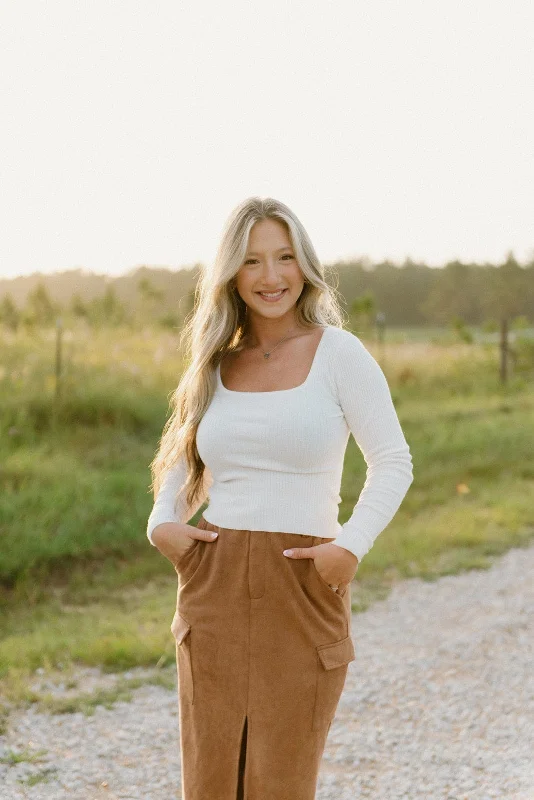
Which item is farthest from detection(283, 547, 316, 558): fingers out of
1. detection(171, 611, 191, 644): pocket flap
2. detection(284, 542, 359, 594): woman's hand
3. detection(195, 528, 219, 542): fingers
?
detection(171, 611, 191, 644): pocket flap

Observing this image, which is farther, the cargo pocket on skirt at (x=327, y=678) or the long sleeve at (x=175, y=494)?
the long sleeve at (x=175, y=494)

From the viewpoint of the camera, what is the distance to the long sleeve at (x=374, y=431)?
2.18 m

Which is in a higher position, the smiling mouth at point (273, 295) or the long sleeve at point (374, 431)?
the smiling mouth at point (273, 295)

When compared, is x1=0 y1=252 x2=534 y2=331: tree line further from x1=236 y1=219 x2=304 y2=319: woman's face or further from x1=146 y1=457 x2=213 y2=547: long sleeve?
x1=146 y1=457 x2=213 y2=547: long sleeve

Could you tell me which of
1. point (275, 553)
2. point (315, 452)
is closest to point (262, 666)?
point (275, 553)

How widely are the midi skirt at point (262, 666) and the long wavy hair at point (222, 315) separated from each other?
333mm

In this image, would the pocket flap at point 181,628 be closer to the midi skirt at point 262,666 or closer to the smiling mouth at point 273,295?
the midi skirt at point 262,666

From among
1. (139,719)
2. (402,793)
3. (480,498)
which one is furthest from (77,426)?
(402,793)

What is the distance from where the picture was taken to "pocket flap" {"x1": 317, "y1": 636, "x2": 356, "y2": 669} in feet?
7.04

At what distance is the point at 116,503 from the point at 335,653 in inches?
233

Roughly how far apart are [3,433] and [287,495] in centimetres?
767

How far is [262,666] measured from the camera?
215 cm

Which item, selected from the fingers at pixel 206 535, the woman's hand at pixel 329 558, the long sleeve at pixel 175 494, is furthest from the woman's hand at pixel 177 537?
the woman's hand at pixel 329 558

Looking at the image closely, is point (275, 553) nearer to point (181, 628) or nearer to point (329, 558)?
point (329, 558)
